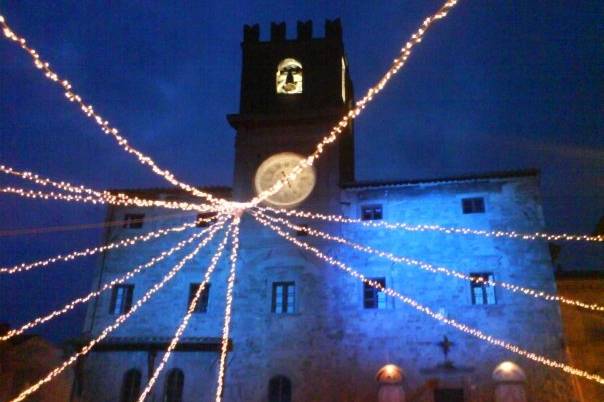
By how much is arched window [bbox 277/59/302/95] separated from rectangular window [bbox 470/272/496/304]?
9.52 meters

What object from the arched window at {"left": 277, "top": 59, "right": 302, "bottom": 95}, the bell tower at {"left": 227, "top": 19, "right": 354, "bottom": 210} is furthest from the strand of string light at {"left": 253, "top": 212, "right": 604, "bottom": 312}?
the arched window at {"left": 277, "top": 59, "right": 302, "bottom": 95}

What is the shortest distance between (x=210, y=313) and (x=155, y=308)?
2.01 m

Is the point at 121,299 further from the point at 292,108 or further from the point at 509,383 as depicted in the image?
the point at 509,383

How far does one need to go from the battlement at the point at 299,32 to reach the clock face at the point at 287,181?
17.0 feet

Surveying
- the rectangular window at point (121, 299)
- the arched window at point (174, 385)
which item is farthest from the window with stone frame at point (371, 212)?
the rectangular window at point (121, 299)

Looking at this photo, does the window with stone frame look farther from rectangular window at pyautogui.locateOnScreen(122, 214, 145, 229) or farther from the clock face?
rectangular window at pyautogui.locateOnScreen(122, 214, 145, 229)

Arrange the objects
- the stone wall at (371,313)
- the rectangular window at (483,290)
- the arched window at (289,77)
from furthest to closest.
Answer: the arched window at (289,77) < the rectangular window at (483,290) < the stone wall at (371,313)

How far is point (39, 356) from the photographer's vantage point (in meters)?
19.3

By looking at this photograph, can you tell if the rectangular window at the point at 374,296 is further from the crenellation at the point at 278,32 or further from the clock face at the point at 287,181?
the crenellation at the point at 278,32

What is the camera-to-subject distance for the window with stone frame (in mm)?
18641

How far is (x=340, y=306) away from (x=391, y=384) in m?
2.90

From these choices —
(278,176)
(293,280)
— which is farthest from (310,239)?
(278,176)

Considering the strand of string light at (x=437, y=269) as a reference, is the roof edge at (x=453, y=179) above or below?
above

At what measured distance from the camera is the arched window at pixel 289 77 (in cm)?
2112
